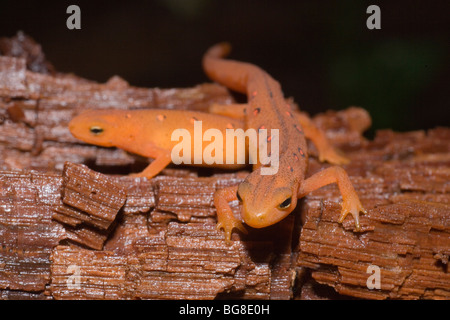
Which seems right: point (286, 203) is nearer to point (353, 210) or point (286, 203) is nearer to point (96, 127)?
point (353, 210)

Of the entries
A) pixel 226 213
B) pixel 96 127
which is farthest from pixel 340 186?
pixel 96 127

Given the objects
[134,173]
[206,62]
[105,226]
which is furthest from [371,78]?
[105,226]

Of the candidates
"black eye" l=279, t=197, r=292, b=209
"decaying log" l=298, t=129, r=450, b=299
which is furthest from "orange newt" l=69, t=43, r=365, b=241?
"decaying log" l=298, t=129, r=450, b=299

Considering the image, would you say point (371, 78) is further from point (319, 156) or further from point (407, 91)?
point (319, 156)

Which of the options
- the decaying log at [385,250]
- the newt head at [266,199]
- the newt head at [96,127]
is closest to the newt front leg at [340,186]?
the decaying log at [385,250]

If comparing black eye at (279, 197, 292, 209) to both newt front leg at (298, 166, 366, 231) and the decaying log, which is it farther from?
newt front leg at (298, 166, 366, 231)

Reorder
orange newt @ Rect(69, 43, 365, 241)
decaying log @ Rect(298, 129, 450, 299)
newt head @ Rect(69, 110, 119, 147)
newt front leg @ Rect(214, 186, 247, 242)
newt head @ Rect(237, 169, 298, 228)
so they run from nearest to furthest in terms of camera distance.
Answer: newt head @ Rect(237, 169, 298, 228)
orange newt @ Rect(69, 43, 365, 241)
decaying log @ Rect(298, 129, 450, 299)
newt front leg @ Rect(214, 186, 247, 242)
newt head @ Rect(69, 110, 119, 147)
